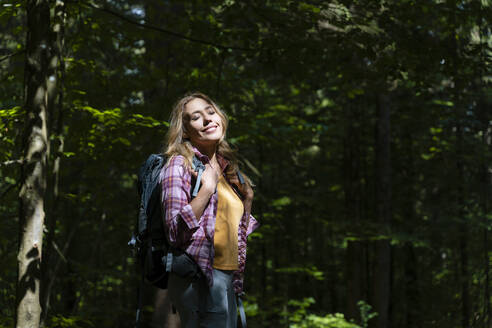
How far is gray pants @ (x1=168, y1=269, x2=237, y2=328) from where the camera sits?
8.55 ft

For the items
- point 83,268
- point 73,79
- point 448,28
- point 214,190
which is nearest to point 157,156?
point 214,190

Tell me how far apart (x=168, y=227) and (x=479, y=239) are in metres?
13.6

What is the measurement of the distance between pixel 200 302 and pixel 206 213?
47cm

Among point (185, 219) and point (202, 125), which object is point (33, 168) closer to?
point (202, 125)

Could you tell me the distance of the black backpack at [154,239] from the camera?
101 inches

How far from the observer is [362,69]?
21.0ft

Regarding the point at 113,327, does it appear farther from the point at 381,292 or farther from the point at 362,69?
the point at 362,69

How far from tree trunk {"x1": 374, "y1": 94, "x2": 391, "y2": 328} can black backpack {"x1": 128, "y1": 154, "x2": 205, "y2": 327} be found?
9152mm

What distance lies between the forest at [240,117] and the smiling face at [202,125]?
215mm

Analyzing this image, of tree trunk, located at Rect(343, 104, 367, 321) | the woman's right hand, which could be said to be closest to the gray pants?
the woman's right hand

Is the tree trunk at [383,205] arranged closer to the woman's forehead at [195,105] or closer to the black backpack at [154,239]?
the woman's forehead at [195,105]

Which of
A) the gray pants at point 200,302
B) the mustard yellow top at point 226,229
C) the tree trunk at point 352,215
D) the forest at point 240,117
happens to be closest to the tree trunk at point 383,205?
the forest at point 240,117

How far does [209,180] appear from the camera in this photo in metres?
2.67

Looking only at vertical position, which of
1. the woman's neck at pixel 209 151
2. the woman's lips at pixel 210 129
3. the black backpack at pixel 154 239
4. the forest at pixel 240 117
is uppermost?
the forest at pixel 240 117
